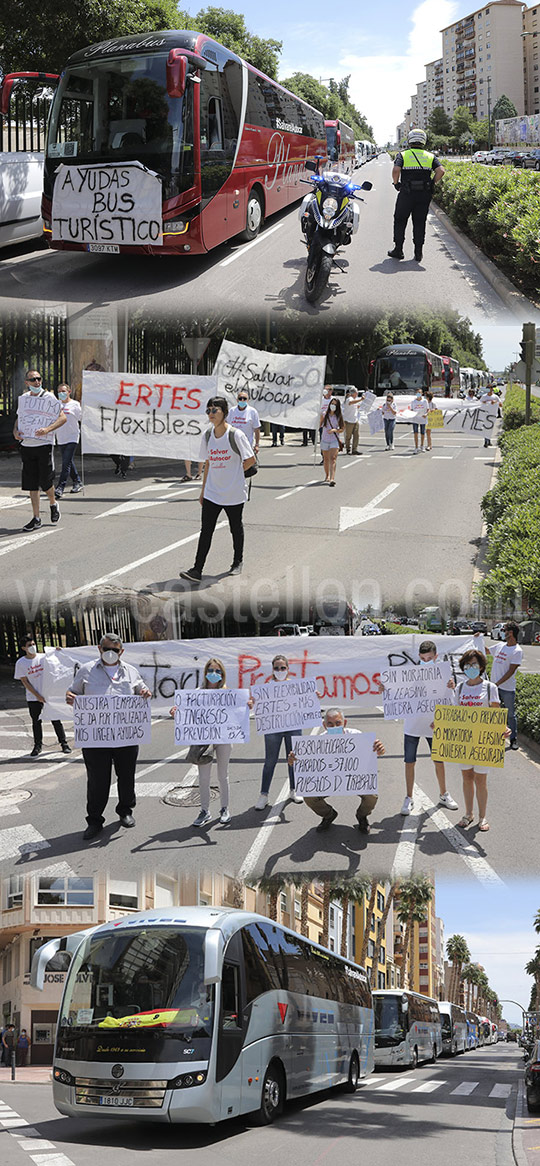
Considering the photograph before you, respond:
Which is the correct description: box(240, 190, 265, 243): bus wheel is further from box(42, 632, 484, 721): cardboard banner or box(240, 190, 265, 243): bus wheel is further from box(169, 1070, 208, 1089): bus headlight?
box(169, 1070, 208, 1089): bus headlight

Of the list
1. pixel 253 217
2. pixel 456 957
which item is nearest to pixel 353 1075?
pixel 253 217

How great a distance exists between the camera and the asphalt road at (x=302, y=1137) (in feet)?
28.0

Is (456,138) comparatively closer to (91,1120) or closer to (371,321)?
(371,321)

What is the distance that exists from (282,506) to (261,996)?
221 inches

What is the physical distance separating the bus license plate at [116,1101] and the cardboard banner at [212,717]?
3908 mm

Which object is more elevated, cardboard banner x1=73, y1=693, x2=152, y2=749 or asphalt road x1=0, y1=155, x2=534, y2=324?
asphalt road x1=0, y1=155, x2=534, y2=324

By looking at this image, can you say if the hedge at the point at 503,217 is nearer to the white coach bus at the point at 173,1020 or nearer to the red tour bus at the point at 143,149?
the red tour bus at the point at 143,149

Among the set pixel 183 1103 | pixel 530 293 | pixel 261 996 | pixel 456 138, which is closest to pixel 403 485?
pixel 530 293

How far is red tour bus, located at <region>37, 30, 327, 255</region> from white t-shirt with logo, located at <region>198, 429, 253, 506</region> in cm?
249

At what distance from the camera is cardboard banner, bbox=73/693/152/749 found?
36.8ft

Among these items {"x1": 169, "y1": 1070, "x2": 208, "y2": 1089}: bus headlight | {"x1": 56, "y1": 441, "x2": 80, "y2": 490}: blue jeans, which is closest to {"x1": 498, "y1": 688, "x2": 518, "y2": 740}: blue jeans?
{"x1": 169, "y1": 1070, "x2": 208, "y2": 1089}: bus headlight

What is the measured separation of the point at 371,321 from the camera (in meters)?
11.2

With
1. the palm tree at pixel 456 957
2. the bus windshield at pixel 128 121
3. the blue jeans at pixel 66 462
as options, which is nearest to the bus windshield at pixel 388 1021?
the blue jeans at pixel 66 462

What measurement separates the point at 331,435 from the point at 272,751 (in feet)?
12.7
